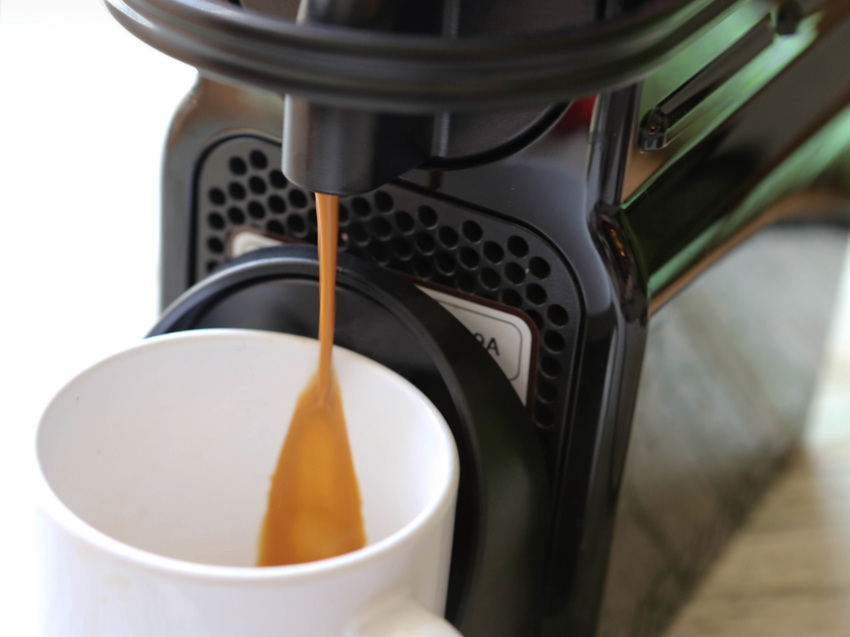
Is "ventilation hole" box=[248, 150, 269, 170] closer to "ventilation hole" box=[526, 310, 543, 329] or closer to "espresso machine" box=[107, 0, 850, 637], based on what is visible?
"espresso machine" box=[107, 0, 850, 637]

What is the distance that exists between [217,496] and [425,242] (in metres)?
0.11

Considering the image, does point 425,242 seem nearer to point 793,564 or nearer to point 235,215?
point 235,215

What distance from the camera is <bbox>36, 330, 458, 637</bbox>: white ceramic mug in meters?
0.23

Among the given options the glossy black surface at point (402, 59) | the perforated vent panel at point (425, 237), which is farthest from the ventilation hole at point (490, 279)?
the glossy black surface at point (402, 59)

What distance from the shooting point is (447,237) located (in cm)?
32

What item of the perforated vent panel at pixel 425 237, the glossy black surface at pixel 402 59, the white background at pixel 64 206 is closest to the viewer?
the glossy black surface at pixel 402 59

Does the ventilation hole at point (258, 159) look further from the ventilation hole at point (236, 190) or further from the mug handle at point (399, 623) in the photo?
the mug handle at point (399, 623)

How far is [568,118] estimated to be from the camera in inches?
10.7

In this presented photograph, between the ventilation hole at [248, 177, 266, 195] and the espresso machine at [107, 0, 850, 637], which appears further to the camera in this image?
the ventilation hole at [248, 177, 266, 195]

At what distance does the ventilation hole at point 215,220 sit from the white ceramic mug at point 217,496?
7cm

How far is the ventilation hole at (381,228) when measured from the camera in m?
0.33

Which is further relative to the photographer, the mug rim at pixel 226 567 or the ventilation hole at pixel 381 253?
the ventilation hole at pixel 381 253

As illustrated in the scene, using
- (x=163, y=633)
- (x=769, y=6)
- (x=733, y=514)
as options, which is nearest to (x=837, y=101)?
(x=769, y=6)

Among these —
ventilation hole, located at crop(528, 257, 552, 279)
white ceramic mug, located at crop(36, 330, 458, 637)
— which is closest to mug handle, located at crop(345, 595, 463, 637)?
white ceramic mug, located at crop(36, 330, 458, 637)
